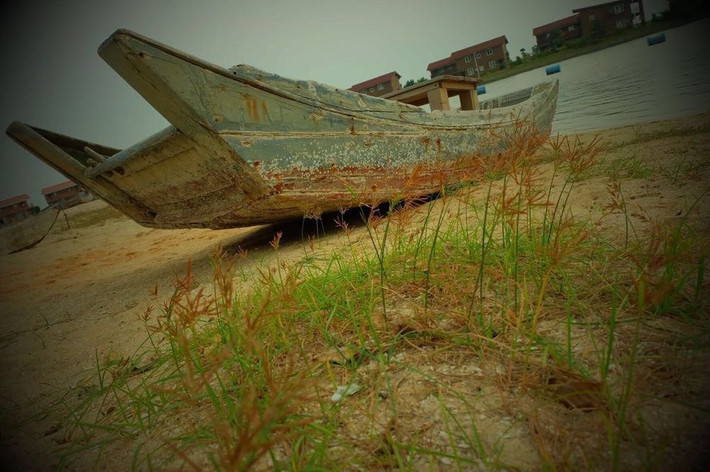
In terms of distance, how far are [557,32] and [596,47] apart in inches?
637

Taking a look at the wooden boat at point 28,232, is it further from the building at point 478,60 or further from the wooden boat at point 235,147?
the building at point 478,60

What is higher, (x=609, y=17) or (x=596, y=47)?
(x=609, y=17)

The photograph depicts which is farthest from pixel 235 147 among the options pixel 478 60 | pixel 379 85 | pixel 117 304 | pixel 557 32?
pixel 557 32

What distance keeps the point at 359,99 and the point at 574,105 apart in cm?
1062

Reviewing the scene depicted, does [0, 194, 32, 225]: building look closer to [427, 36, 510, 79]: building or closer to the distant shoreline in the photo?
[427, 36, 510, 79]: building

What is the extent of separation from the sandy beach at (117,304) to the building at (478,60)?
171ft

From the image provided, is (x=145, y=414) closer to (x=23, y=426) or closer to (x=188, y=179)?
(x=23, y=426)

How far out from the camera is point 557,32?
48.4 meters

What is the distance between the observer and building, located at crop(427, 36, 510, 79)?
48719 mm

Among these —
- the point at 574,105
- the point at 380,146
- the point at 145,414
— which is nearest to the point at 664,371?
the point at 145,414

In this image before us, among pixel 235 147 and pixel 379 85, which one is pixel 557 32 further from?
pixel 235 147

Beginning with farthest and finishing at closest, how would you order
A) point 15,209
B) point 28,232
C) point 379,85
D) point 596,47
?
point 379,85
point 15,209
point 596,47
point 28,232

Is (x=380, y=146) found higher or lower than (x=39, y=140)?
lower

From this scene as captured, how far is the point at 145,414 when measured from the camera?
114 centimetres
